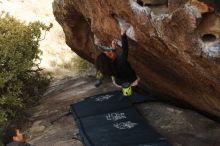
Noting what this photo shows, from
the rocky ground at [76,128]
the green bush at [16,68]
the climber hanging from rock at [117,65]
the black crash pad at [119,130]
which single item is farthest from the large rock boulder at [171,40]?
the green bush at [16,68]

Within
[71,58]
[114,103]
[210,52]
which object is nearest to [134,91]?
[114,103]

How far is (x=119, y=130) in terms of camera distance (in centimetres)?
924

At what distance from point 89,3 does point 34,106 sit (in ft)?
13.0

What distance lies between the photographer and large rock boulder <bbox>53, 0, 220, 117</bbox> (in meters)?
7.00

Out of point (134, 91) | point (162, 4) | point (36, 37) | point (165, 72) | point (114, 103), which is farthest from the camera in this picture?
point (36, 37)

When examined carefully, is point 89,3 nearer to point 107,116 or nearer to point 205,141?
point 107,116

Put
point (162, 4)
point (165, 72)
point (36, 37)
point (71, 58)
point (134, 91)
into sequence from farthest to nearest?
point (71, 58) → point (36, 37) → point (134, 91) → point (165, 72) → point (162, 4)

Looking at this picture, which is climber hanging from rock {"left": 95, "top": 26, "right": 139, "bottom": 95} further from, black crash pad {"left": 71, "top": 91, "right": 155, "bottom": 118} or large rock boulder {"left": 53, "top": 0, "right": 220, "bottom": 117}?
black crash pad {"left": 71, "top": 91, "right": 155, "bottom": 118}

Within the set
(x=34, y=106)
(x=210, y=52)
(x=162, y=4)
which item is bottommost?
(x=34, y=106)

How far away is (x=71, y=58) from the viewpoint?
826 inches

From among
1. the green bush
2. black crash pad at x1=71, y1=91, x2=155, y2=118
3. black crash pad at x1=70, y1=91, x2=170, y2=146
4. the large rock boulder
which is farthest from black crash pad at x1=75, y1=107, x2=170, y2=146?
the green bush

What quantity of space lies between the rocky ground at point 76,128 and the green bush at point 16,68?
551 millimetres

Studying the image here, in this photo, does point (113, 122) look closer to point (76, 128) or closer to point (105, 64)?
point (76, 128)

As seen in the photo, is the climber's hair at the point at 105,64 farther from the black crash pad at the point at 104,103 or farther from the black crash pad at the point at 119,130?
the black crash pad at the point at 104,103
